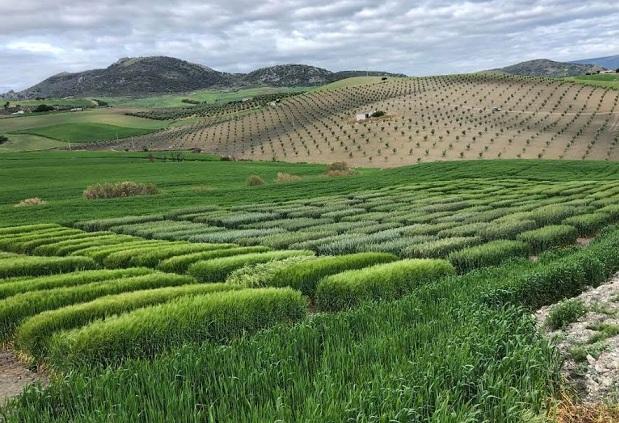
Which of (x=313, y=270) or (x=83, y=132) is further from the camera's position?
(x=83, y=132)

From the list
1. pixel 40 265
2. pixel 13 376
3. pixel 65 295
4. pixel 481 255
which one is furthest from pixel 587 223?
pixel 13 376

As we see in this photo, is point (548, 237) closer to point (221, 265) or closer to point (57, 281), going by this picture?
point (221, 265)

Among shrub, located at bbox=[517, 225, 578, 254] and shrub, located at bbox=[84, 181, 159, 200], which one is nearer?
shrub, located at bbox=[517, 225, 578, 254]

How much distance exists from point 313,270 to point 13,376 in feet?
25.4

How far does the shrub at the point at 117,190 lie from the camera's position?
149 ft

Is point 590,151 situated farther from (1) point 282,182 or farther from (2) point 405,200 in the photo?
(2) point 405,200

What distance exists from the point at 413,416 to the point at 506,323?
3.64m

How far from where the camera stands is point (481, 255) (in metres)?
17.2

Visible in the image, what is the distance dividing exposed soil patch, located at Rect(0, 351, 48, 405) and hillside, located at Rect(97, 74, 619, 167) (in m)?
68.2

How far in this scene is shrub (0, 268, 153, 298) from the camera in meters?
14.2

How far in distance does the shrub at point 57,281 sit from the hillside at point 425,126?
207 feet

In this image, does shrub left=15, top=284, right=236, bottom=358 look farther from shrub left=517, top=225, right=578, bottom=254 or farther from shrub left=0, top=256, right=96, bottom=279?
shrub left=517, top=225, right=578, bottom=254

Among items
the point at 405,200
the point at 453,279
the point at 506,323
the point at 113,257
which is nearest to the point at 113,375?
the point at 506,323

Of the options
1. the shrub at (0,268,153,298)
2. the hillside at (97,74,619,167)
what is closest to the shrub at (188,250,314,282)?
the shrub at (0,268,153,298)
